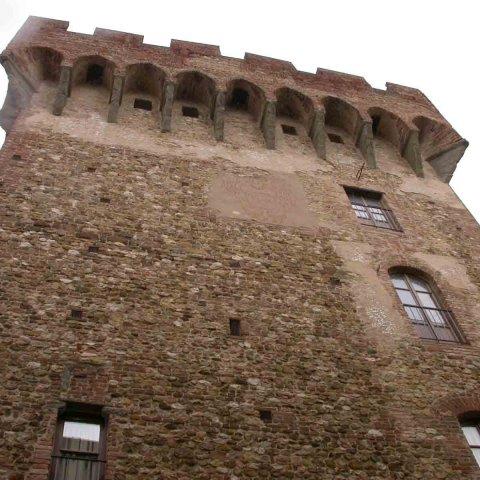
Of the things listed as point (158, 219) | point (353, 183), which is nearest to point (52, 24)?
point (158, 219)

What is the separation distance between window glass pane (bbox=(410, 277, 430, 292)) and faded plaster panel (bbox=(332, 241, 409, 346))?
82 centimetres

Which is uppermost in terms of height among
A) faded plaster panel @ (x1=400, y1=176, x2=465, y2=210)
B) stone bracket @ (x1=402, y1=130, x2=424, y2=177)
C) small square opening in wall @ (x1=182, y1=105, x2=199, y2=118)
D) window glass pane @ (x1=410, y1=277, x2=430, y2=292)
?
small square opening in wall @ (x1=182, y1=105, x2=199, y2=118)

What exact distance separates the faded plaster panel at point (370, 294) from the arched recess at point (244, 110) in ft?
13.5

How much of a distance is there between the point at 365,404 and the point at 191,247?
11.8 ft

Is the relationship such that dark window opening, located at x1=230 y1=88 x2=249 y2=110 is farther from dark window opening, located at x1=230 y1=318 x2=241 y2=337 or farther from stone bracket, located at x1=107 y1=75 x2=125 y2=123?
dark window opening, located at x1=230 y1=318 x2=241 y2=337

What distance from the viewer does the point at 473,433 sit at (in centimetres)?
732

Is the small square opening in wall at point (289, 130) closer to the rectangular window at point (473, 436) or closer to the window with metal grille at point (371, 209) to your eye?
the window with metal grille at point (371, 209)

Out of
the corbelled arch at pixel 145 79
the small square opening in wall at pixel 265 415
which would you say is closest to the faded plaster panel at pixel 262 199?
the corbelled arch at pixel 145 79

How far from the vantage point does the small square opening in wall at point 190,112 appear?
43.2 feet

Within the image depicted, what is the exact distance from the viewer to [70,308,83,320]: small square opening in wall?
23.5ft

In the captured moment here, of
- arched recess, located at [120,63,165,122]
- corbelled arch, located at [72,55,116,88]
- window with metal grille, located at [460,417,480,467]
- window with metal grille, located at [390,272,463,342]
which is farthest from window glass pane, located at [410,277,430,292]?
corbelled arch, located at [72,55,116,88]

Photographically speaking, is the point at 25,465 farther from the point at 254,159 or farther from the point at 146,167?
the point at 254,159

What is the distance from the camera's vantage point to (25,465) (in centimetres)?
542

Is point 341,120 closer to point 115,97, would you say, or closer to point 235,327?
point 115,97
